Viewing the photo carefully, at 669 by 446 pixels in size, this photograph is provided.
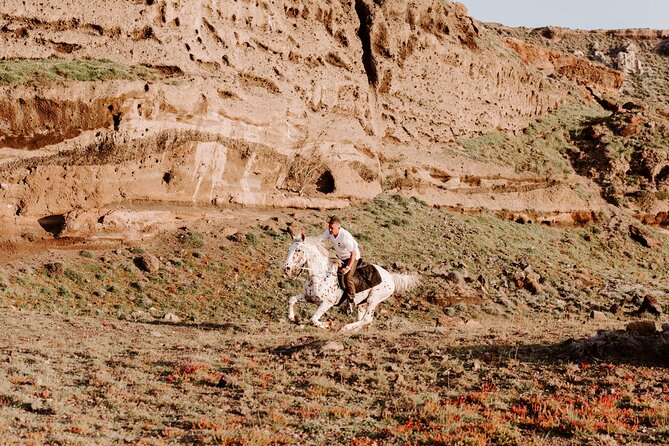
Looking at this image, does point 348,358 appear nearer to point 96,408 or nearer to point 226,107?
point 96,408

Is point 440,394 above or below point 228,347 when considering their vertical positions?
above

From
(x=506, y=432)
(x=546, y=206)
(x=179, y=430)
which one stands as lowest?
(x=546, y=206)

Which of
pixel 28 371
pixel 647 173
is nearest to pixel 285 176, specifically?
pixel 28 371

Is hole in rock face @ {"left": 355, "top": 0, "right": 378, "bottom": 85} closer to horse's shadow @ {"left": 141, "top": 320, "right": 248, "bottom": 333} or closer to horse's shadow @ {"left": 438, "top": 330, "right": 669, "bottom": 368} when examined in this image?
horse's shadow @ {"left": 141, "top": 320, "right": 248, "bottom": 333}

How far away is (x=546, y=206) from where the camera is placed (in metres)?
40.1

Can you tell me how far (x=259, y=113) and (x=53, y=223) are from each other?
9902 mm

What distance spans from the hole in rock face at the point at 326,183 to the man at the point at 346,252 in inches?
637

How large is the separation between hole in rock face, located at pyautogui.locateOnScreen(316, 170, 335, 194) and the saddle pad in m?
15.9

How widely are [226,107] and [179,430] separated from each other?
19.0 metres

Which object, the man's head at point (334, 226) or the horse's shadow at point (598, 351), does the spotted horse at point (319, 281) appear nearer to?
the man's head at point (334, 226)

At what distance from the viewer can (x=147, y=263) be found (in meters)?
20.4

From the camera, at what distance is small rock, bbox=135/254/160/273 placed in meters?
20.4

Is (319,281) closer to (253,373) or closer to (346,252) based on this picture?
(346,252)

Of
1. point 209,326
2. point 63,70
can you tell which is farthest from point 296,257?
point 63,70
